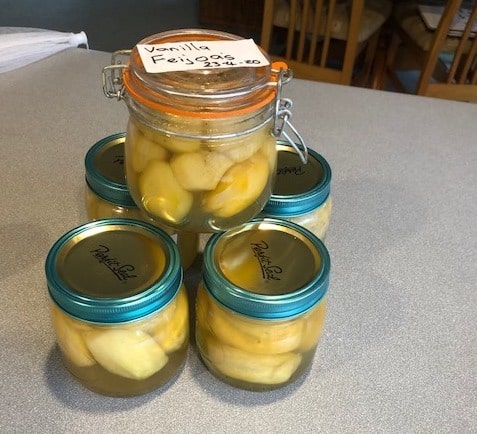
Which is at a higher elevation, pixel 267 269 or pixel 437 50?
pixel 267 269

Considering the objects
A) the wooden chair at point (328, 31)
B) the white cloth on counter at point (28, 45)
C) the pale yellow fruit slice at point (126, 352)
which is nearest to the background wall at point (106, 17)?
the wooden chair at point (328, 31)

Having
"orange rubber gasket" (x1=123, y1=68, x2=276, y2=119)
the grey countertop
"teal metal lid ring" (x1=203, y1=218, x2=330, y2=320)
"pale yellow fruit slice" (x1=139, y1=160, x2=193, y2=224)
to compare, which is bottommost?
the grey countertop

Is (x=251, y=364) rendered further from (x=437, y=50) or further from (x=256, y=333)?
(x=437, y=50)

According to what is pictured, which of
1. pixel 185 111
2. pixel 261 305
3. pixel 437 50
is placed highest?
pixel 185 111

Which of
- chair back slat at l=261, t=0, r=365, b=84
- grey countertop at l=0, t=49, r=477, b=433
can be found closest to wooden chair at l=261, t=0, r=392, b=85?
chair back slat at l=261, t=0, r=365, b=84

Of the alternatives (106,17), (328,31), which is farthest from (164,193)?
(106,17)

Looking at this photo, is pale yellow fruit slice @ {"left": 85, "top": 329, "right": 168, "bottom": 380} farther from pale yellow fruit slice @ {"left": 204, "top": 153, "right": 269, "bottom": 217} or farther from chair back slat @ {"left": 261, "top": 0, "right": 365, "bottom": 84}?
chair back slat @ {"left": 261, "top": 0, "right": 365, "bottom": 84}

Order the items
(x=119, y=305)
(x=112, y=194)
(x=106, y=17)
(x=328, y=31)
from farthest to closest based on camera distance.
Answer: (x=106, y=17) < (x=328, y=31) < (x=112, y=194) < (x=119, y=305)

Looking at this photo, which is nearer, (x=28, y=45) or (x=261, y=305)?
(x=261, y=305)
